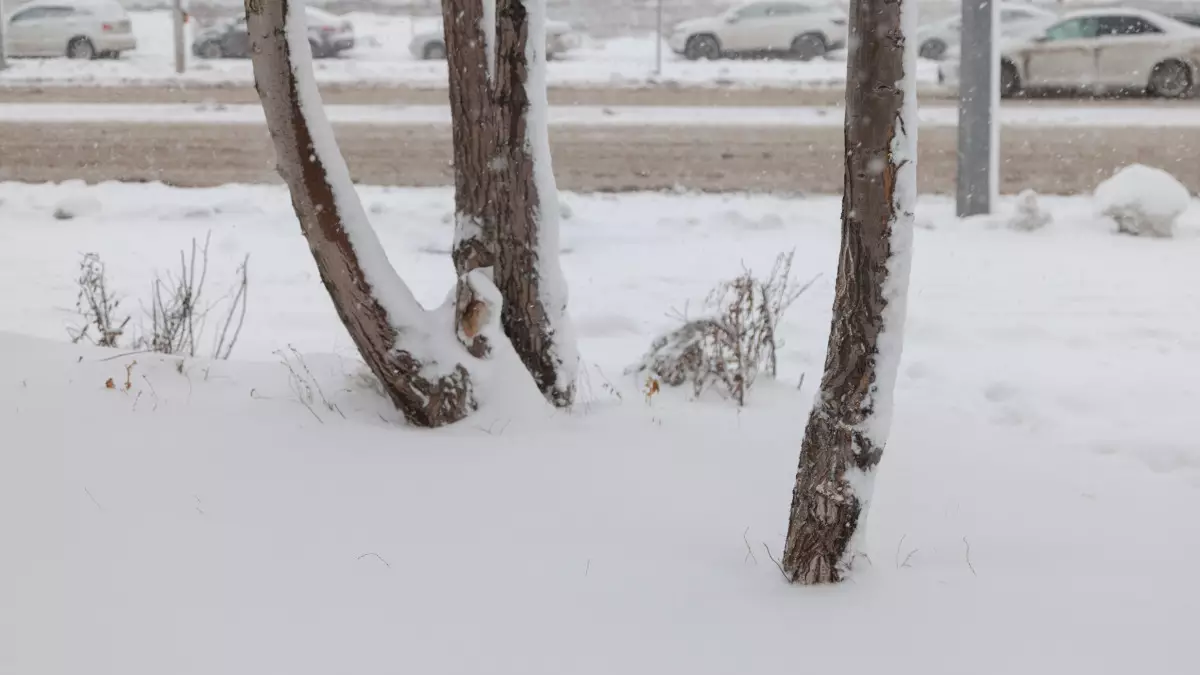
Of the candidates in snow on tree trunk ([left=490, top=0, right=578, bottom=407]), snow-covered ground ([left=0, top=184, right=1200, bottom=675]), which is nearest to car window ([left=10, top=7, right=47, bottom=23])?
snow-covered ground ([left=0, top=184, right=1200, bottom=675])

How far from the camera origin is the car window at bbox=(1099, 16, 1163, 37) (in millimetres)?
17078

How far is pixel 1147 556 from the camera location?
313cm

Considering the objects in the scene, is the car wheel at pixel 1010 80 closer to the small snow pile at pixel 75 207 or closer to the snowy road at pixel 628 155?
the snowy road at pixel 628 155

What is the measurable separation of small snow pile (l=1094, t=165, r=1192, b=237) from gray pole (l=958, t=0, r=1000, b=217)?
86 centimetres

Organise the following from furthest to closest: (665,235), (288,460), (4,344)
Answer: (665,235), (4,344), (288,460)

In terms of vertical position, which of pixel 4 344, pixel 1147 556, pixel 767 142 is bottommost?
pixel 1147 556

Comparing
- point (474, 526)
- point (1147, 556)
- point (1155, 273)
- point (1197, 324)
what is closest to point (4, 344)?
point (474, 526)

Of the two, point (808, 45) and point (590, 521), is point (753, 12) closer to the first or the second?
point (808, 45)

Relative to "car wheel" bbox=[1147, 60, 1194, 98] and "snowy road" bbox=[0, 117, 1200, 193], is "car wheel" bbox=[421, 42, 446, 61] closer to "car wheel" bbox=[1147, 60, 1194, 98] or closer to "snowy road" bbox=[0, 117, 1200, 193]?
"snowy road" bbox=[0, 117, 1200, 193]

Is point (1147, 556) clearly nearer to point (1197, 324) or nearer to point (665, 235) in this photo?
point (1197, 324)

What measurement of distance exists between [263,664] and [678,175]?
8426 millimetres

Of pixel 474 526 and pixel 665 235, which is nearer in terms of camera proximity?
pixel 474 526

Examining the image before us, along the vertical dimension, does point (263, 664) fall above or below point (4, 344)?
below

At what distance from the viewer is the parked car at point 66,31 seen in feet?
82.2
